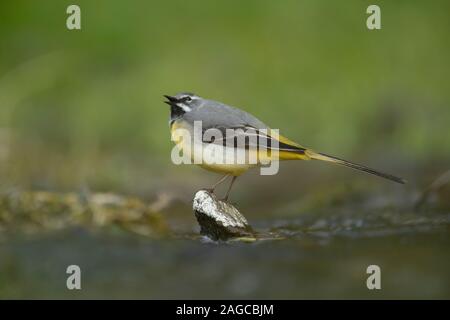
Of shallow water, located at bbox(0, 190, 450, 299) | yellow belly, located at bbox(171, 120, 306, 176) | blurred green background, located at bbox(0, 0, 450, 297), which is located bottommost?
shallow water, located at bbox(0, 190, 450, 299)

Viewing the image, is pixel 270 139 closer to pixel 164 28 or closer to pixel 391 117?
pixel 391 117

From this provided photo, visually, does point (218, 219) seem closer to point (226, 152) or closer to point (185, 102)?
point (226, 152)

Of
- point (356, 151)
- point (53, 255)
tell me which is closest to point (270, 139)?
point (53, 255)

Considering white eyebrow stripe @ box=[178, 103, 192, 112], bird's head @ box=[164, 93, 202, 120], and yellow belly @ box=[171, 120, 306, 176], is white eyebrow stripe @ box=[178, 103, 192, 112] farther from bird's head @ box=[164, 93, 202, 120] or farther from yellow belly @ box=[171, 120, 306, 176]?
yellow belly @ box=[171, 120, 306, 176]

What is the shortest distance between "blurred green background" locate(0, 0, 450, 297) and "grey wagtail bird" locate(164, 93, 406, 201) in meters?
2.11

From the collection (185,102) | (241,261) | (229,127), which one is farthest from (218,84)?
(241,261)

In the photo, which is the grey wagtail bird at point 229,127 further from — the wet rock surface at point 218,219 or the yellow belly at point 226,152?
the wet rock surface at point 218,219

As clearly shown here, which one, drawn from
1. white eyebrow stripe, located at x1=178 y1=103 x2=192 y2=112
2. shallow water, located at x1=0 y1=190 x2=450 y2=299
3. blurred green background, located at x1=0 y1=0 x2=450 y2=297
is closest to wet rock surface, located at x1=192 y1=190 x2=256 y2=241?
shallow water, located at x1=0 y1=190 x2=450 y2=299

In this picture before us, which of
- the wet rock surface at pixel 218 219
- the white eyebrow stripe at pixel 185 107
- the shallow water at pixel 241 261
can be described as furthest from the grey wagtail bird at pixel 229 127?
the shallow water at pixel 241 261

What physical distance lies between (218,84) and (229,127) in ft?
14.3

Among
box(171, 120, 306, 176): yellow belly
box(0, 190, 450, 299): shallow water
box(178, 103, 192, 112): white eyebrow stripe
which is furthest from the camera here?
box(178, 103, 192, 112): white eyebrow stripe

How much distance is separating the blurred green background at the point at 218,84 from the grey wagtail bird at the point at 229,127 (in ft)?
6.92

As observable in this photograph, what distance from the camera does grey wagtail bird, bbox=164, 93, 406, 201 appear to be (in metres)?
5.91

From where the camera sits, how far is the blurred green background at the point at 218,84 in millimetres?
9102
